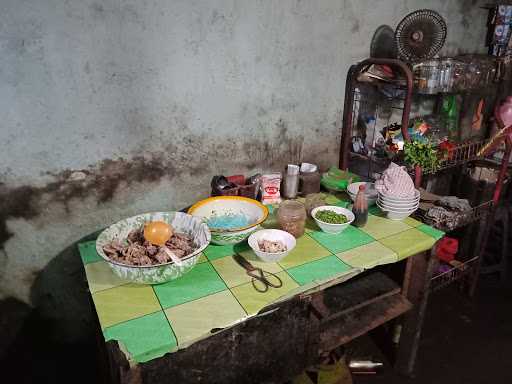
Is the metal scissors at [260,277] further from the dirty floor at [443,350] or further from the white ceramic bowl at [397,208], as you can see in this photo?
the dirty floor at [443,350]

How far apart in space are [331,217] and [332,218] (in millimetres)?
14

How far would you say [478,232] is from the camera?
340 cm

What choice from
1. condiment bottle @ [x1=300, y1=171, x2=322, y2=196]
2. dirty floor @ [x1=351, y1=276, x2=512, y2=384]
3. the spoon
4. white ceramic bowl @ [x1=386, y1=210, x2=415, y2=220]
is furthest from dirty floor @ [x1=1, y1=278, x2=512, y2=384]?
condiment bottle @ [x1=300, y1=171, x2=322, y2=196]

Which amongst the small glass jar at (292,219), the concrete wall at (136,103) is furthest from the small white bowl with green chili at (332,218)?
the concrete wall at (136,103)

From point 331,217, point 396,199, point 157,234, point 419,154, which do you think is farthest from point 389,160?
point 157,234

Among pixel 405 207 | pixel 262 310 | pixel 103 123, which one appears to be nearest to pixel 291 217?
pixel 262 310

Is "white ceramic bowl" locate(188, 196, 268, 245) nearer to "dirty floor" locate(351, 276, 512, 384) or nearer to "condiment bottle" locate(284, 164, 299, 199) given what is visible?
"condiment bottle" locate(284, 164, 299, 199)

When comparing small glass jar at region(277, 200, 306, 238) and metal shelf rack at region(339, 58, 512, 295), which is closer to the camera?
small glass jar at region(277, 200, 306, 238)

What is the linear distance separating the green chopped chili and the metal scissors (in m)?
0.58

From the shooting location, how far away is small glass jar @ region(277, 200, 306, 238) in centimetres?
224

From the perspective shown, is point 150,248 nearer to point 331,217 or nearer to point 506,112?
point 331,217

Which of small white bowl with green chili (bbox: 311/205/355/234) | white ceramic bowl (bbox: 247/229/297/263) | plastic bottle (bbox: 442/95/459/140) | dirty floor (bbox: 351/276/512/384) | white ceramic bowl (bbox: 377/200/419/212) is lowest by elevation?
dirty floor (bbox: 351/276/512/384)

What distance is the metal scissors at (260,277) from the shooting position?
186 cm

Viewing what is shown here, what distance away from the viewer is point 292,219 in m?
2.23
